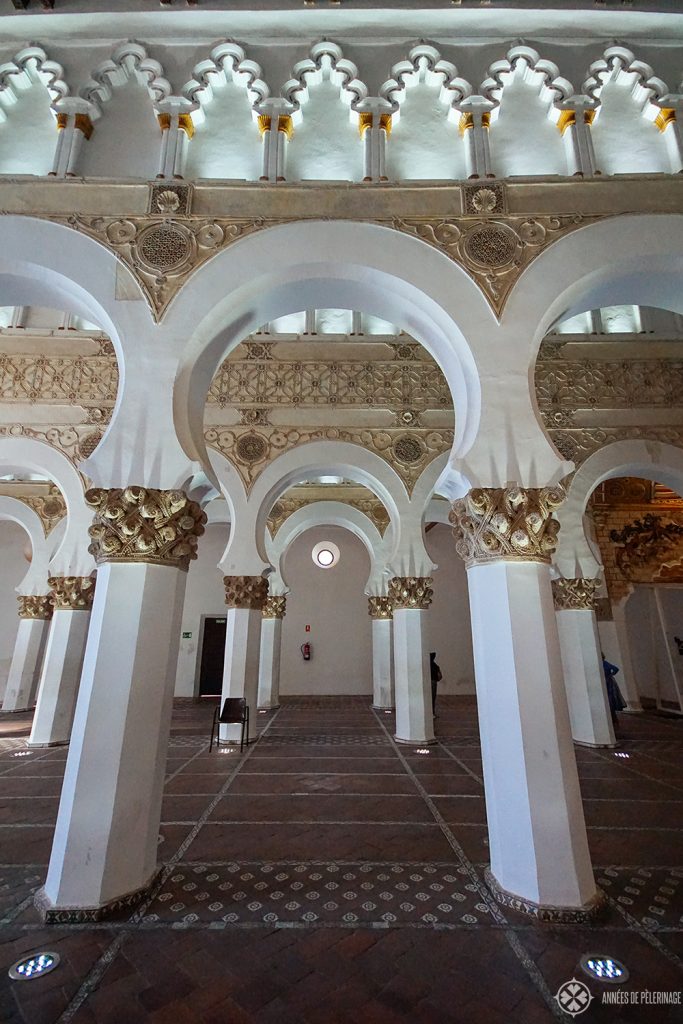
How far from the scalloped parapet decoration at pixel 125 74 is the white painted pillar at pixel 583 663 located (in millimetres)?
6590

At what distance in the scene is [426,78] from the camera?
391 centimetres

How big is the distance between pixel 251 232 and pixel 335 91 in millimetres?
1693

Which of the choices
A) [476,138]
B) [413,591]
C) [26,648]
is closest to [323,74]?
[476,138]

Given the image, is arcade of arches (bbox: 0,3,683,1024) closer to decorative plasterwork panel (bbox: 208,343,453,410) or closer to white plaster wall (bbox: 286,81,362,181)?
white plaster wall (bbox: 286,81,362,181)

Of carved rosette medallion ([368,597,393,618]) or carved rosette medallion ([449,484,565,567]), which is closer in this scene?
carved rosette medallion ([449,484,565,567])

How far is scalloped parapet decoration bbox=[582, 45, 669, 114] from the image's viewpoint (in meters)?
3.68

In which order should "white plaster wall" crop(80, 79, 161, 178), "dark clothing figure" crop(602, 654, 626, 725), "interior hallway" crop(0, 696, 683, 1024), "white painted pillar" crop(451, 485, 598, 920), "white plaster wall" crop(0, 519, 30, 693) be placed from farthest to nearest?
"white plaster wall" crop(0, 519, 30, 693) → "dark clothing figure" crop(602, 654, 626, 725) → "white plaster wall" crop(80, 79, 161, 178) → "white painted pillar" crop(451, 485, 598, 920) → "interior hallway" crop(0, 696, 683, 1024)

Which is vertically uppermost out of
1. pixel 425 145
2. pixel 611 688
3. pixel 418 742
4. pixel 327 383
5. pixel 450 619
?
pixel 425 145

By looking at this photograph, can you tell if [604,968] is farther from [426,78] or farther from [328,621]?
[328,621]

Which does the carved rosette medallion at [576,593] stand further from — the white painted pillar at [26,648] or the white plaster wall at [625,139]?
the white painted pillar at [26,648]

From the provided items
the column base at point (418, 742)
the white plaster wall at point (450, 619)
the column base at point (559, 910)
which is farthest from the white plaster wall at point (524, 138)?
the white plaster wall at point (450, 619)

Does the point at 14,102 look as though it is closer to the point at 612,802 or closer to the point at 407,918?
the point at 407,918

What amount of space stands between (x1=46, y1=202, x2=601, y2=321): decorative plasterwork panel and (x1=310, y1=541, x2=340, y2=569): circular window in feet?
33.6

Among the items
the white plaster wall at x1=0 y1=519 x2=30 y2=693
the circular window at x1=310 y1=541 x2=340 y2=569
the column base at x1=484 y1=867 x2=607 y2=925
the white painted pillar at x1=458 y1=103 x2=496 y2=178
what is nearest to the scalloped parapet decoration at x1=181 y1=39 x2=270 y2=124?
the white painted pillar at x1=458 y1=103 x2=496 y2=178
